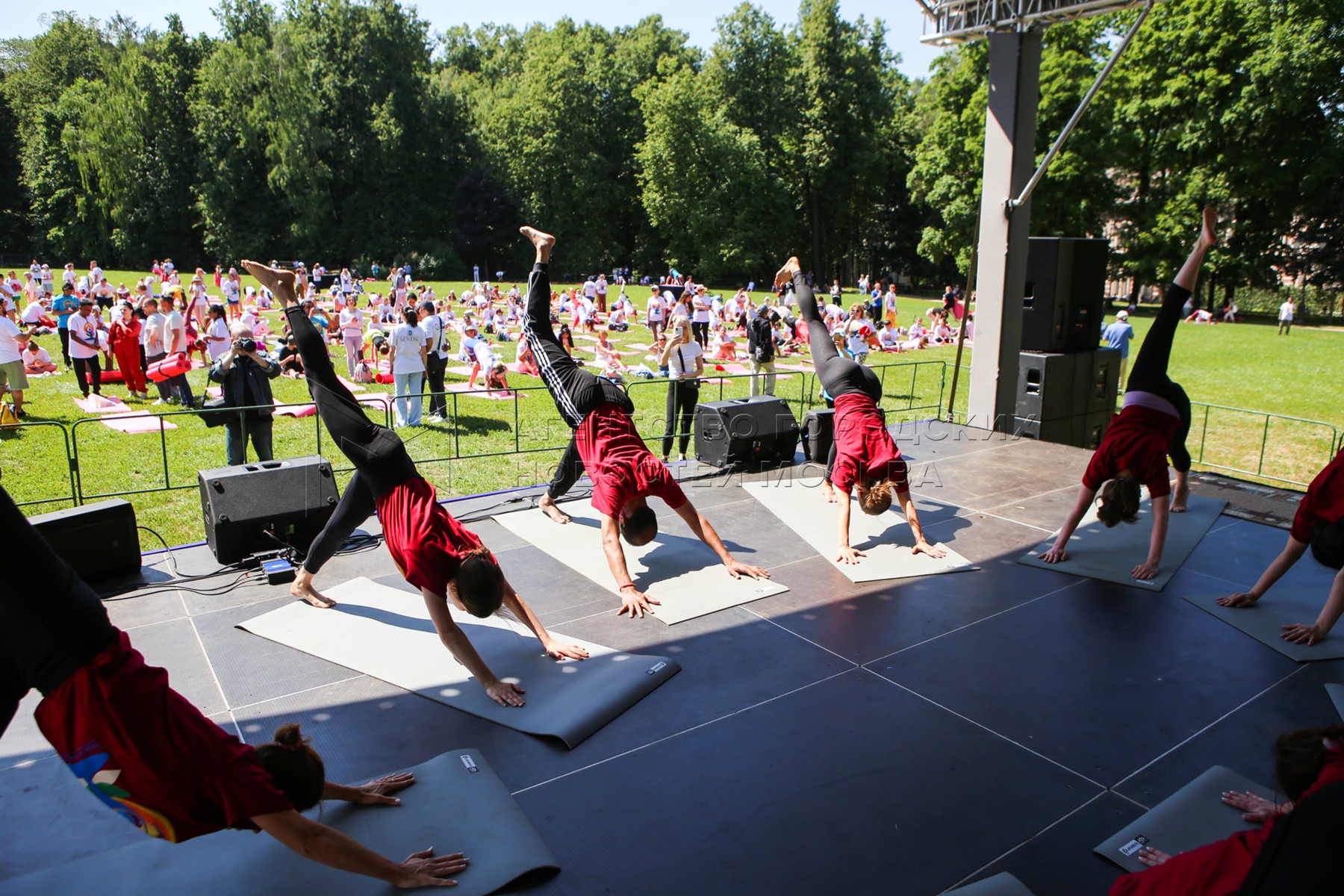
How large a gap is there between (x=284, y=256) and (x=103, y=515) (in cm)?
4541

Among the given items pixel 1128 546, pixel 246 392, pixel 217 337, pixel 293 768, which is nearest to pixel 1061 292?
pixel 1128 546

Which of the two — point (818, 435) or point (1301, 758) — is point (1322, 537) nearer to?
point (1301, 758)

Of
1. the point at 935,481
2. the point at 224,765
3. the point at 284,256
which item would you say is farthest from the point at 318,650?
the point at 284,256

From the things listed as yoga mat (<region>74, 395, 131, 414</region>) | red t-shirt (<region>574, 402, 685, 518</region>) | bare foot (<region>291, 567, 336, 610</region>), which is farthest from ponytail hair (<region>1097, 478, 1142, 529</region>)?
yoga mat (<region>74, 395, 131, 414</region>)

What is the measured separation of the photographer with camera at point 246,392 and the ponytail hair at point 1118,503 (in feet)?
22.9

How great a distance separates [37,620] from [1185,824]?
3.96 m

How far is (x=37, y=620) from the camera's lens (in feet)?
7.85

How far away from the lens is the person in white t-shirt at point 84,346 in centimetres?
1256

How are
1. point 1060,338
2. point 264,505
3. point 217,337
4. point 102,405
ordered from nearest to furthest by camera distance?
1. point 264,505
2. point 1060,338
3. point 102,405
4. point 217,337

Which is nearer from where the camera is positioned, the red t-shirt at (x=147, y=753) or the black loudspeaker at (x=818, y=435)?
the red t-shirt at (x=147, y=753)

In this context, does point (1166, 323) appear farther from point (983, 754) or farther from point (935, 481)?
point (983, 754)

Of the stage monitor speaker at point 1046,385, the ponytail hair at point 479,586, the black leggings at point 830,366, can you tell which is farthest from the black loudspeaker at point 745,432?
the ponytail hair at point 479,586

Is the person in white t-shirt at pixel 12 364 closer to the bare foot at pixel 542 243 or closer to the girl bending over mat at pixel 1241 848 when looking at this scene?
the bare foot at pixel 542 243

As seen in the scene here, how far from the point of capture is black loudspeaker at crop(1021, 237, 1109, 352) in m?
10.7
